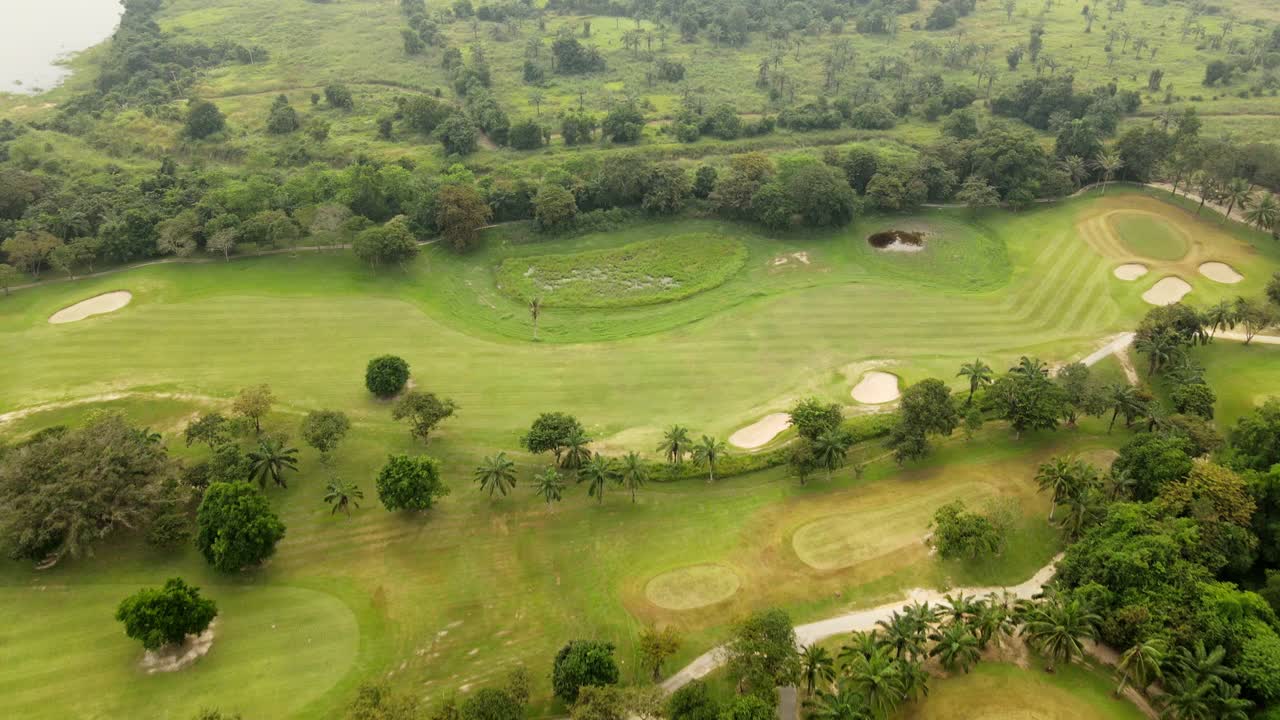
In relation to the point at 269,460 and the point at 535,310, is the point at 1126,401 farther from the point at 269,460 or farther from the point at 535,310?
the point at 269,460

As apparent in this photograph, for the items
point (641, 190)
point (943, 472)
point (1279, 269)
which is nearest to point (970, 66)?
point (1279, 269)

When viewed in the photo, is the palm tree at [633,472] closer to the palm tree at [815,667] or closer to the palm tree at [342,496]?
the palm tree at [815,667]

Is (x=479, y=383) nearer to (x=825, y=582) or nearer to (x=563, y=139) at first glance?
(x=825, y=582)

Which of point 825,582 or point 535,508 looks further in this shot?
point 535,508

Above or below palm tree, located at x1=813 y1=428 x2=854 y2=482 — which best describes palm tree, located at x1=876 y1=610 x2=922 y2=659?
below

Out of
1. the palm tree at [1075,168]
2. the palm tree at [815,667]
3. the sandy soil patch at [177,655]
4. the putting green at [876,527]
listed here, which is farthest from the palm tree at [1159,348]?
the sandy soil patch at [177,655]

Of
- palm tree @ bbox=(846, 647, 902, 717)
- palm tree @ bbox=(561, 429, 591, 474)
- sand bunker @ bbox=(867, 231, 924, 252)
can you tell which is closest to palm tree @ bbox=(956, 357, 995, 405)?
palm tree @ bbox=(846, 647, 902, 717)

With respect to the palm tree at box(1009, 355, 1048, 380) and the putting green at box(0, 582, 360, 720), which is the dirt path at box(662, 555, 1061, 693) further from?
the putting green at box(0, 582, 360, 720)
